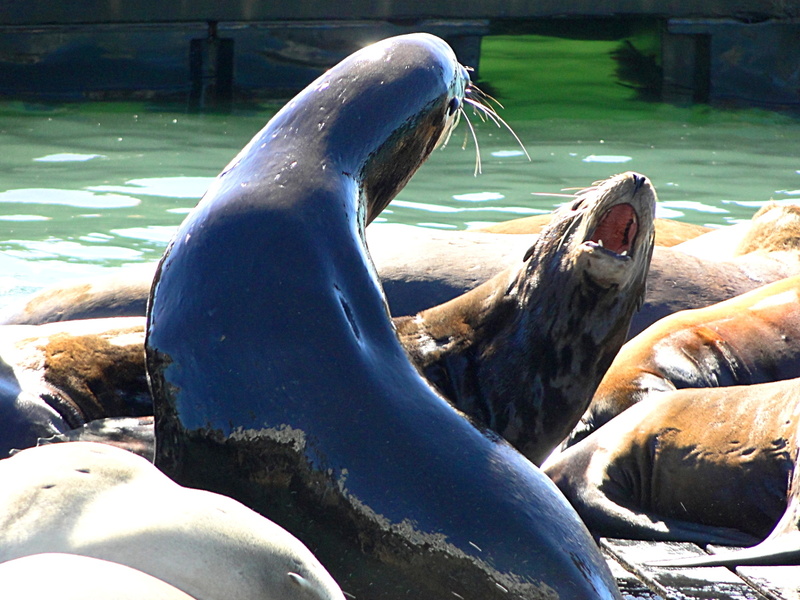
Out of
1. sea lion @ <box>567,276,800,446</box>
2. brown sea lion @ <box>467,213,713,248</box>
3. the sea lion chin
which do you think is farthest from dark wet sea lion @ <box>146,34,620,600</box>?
brown sea lion @ <box>467,213,713,248</box>

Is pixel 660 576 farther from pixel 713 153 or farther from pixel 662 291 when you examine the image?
pixel 713 153

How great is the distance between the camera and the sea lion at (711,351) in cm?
468

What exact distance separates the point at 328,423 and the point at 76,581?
93 centimetres

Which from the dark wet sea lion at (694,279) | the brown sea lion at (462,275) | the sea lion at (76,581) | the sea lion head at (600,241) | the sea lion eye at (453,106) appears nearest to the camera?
the sea lion at (76,581)

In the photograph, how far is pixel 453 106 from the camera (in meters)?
3.15

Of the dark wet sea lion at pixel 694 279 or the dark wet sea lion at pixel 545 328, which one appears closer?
the dark wet sea lion at pixel 545 328

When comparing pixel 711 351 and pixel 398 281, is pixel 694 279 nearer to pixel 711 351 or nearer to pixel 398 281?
pixel 711 351

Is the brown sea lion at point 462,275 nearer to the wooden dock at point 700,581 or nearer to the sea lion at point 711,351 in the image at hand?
the sea lion at point 711,351

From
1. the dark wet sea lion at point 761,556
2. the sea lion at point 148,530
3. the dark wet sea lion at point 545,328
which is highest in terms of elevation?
the sea lion at point 148,530

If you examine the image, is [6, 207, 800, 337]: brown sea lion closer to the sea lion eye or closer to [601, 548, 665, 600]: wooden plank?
the sea lion eye

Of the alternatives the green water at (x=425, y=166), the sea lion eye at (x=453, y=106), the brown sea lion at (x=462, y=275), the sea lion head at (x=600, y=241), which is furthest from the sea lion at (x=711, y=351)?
the green water at (x=425, y=166)

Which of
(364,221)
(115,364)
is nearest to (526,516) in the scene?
(364,221)

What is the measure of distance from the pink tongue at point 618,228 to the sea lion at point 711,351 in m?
0.92

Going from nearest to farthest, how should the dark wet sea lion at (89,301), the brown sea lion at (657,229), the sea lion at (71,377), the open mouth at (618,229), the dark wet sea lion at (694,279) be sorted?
the sea lion at (71,377) → the open mouth at (618,229) → the dark wet sea lion at (89,301) → the dark wet sea lion at (694,279) → the brown sea lion at (657,229)
